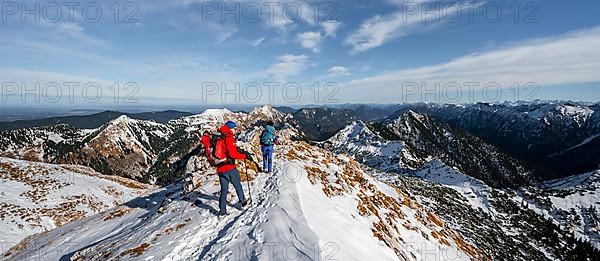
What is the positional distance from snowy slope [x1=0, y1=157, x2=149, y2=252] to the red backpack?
2222 cm

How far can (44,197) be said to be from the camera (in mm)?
38031

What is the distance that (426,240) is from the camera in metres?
20.7

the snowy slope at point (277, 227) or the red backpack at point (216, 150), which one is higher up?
the red backpack at point (216, 150)

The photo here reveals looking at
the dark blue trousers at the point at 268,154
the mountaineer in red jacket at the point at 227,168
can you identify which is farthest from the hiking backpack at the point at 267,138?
the mountaineer in red jacket at the point at 227,168

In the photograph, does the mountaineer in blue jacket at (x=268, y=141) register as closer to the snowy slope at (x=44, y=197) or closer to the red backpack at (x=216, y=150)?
the red backpack at (x=216, y=150)

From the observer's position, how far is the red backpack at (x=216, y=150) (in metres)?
13.9

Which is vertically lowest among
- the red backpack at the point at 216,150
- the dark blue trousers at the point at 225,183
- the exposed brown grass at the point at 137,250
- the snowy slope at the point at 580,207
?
the snowy slope at the point at 580,207

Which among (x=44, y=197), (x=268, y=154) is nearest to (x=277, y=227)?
(x=268, y=154)

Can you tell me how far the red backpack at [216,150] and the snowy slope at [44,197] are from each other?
22222mm

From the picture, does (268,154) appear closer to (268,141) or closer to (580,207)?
(268,141)

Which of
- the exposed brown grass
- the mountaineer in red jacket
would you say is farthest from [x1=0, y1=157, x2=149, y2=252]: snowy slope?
the mountaineer in red jacket

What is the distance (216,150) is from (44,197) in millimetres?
37510

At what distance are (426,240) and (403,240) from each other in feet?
9.93

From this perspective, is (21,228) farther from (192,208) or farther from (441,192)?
(441,192)
